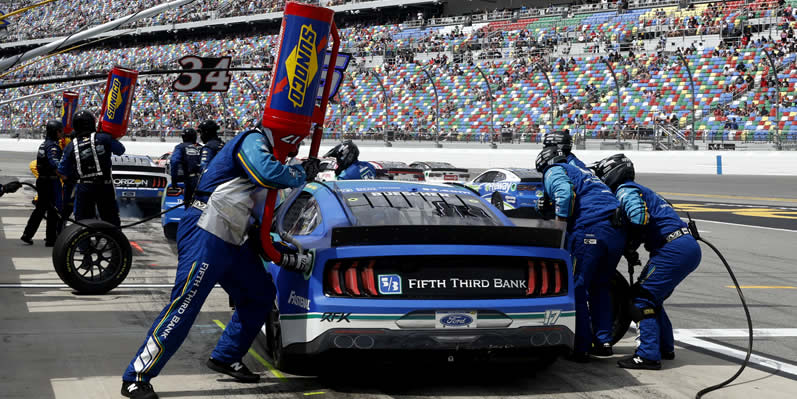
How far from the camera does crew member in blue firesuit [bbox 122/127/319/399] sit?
4.61 m

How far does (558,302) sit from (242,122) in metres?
44.1

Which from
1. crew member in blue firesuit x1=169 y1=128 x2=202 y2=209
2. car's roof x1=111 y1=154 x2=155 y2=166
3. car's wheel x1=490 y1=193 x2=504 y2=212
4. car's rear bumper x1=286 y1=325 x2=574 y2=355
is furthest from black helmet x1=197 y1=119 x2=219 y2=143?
car's wheel x1=490 y1=193 x2=504 y2=212

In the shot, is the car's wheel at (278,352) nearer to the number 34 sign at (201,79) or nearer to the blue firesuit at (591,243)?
the blue firesuit at (591,243)

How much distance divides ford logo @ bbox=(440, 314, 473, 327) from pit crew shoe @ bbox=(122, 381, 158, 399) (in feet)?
5.11

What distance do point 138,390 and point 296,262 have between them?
1045 millimetres

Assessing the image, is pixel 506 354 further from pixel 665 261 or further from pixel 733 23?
pixel 733 23

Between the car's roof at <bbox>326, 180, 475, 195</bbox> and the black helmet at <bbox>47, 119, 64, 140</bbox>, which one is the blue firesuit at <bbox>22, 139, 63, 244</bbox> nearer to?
the black helmet at <bbox>47, 119, 64, 140</bbox>

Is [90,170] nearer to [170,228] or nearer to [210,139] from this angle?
[210,139]

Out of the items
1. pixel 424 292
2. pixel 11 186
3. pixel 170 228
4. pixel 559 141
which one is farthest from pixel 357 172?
pixel 424 292

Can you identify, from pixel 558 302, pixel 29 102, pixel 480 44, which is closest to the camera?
pixel 558 302

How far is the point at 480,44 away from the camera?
1849 inches

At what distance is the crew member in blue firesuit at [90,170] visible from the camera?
8.94 m

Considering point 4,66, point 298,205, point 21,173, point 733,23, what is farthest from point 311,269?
point 733,23

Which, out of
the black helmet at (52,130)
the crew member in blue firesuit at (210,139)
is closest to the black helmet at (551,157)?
the crew member in blue firesuit at (210,139)
